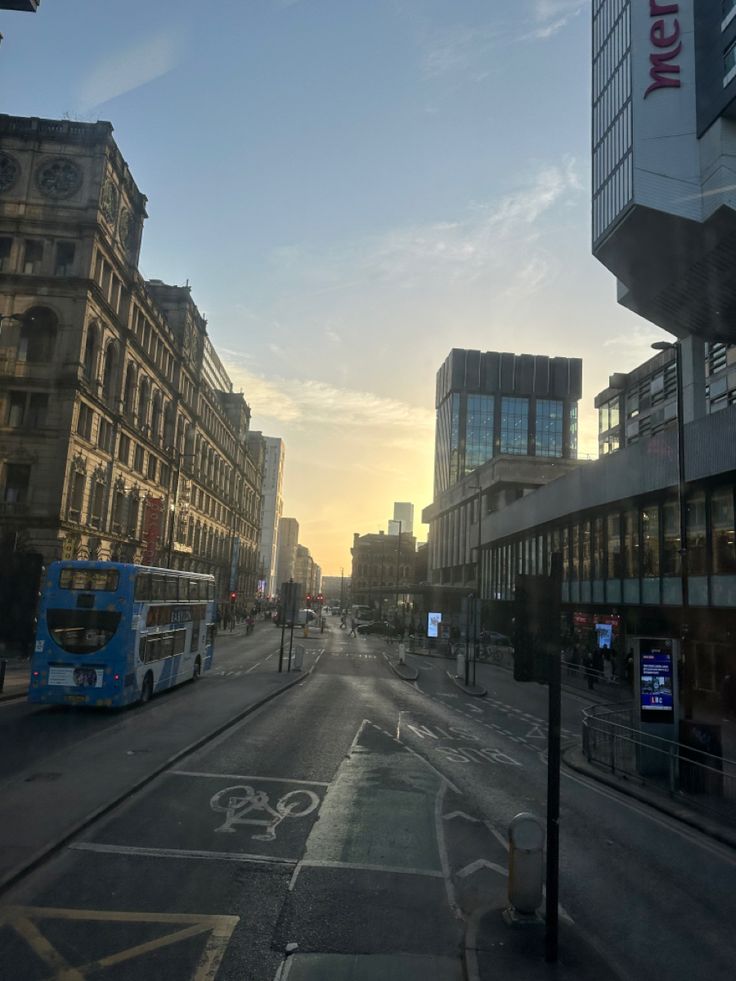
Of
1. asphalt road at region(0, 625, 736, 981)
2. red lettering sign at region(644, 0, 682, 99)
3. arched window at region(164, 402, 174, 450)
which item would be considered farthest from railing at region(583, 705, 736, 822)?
arched window at region(164, 402, 174, 450)

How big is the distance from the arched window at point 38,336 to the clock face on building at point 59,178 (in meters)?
7.52

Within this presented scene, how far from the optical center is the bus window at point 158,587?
21.0m

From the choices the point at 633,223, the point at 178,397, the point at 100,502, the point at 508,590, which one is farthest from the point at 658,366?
the point at 100,502

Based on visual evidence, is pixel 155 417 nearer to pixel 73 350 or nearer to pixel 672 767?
pixel 73 350

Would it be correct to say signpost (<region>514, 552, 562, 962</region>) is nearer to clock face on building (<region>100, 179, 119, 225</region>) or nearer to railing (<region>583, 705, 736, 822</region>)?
railing (<region>583, 705, 736, 822</region>)

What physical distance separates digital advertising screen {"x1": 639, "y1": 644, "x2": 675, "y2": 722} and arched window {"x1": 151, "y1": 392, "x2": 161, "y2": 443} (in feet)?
156

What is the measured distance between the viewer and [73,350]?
131ft

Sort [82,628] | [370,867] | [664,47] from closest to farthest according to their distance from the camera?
[370,867], [82,628], [664,47]

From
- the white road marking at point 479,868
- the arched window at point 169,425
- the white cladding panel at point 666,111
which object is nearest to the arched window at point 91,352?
the arched window at point 169,425

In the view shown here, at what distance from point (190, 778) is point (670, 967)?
8.44 m

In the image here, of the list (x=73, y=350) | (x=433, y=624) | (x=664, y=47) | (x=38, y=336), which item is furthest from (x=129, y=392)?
(x=664, y=47)

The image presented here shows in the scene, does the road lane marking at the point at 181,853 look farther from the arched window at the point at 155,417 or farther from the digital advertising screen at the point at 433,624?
the arched window at the point at 155,417

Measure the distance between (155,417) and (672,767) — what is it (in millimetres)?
50758

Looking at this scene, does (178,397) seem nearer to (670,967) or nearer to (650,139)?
(650,139)
